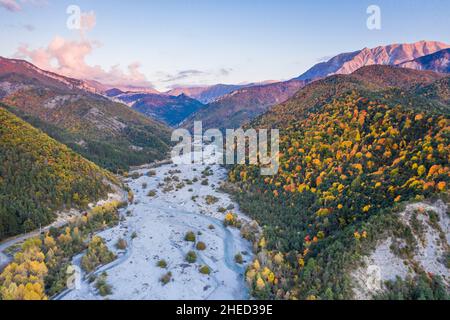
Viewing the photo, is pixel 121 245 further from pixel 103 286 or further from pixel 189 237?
pixel 103 286

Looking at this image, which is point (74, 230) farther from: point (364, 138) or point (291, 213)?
point (364, 138)

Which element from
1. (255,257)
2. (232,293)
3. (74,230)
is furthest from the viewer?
(74,230)

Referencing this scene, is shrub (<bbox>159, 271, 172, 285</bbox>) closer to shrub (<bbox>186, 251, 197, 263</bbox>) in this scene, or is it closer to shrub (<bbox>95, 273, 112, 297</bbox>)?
shrub (<bbox>186, 251, 197, 263</bbox>)

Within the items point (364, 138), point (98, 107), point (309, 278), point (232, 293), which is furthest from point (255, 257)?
point (98, 107)

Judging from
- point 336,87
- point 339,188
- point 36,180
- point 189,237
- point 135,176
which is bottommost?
point 189,237

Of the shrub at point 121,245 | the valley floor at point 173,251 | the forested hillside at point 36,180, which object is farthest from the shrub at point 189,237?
the forested hillside at point 36,180

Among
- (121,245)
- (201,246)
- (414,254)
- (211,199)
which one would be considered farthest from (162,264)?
(414,254)
